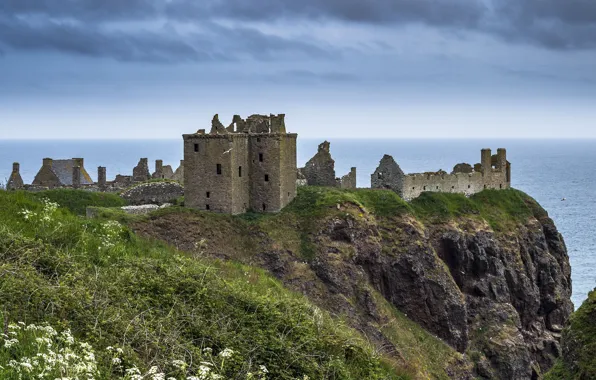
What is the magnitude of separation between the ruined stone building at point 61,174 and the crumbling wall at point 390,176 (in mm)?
24397

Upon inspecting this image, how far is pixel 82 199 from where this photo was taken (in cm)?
5850

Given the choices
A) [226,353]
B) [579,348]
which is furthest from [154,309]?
[579,348]

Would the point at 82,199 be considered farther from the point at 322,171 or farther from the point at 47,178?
the point at 322,171

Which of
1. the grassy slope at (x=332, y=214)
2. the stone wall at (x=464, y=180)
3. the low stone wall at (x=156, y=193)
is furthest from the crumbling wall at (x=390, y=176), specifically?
the low stone wall at (x=156, y=193)

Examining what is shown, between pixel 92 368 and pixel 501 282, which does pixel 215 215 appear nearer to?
pixel 501 282

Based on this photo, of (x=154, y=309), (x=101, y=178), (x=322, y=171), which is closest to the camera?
(x=154, y=309)

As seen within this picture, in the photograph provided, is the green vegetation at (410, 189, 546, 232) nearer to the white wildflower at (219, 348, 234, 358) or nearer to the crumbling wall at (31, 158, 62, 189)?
the crumbling wall at (31, 158, 62, 189)

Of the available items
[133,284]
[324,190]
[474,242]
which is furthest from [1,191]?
[474,242]

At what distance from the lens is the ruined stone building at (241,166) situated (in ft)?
175

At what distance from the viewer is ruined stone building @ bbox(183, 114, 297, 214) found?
53.5 meters

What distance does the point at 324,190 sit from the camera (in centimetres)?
5759

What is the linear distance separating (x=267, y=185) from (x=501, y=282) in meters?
18.8

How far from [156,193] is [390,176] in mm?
18218

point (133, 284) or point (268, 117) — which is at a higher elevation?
point (268, 117)
